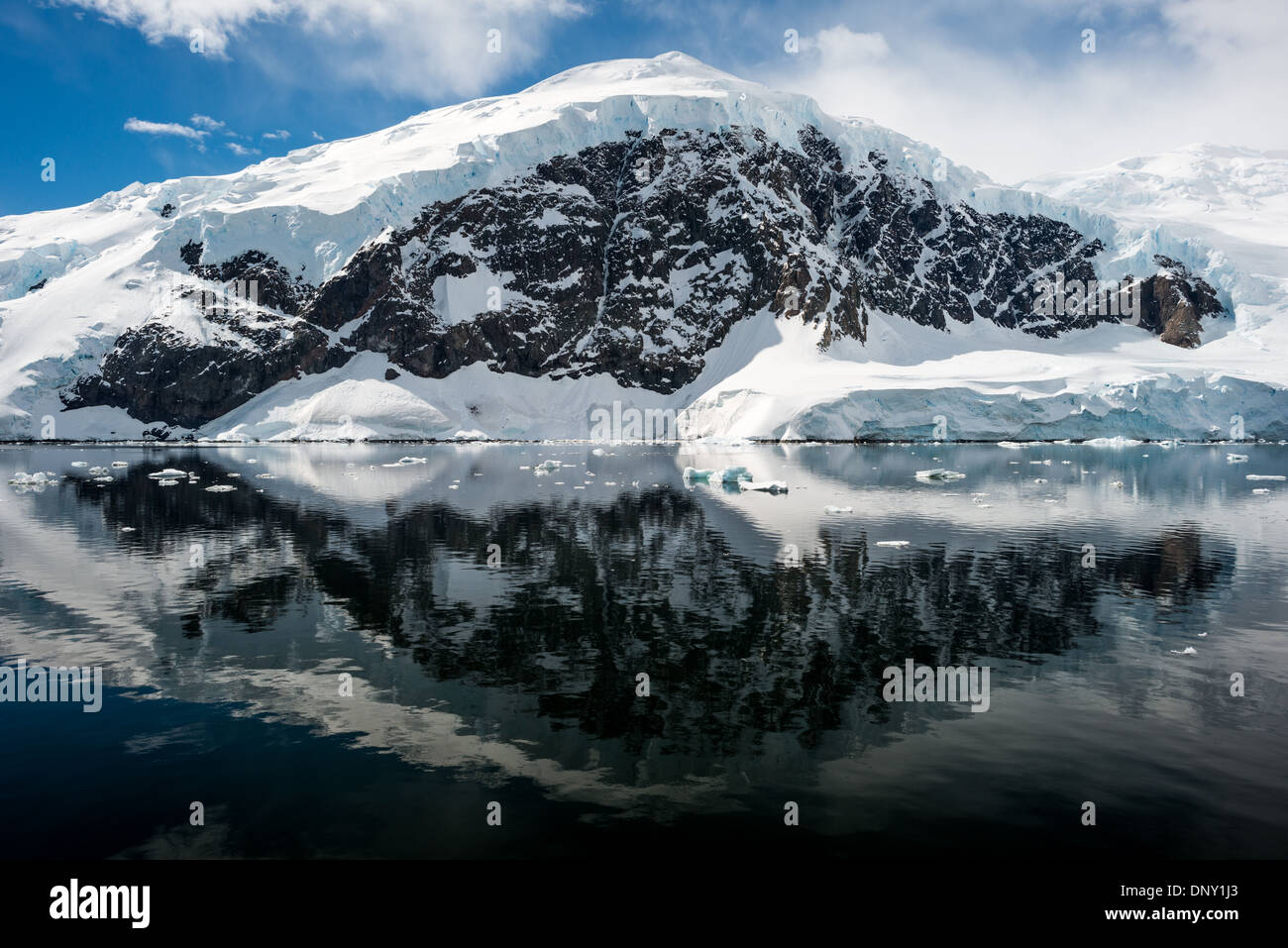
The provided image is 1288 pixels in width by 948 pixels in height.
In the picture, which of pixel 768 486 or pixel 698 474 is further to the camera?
pixel 698 474

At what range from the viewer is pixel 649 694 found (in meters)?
18.9

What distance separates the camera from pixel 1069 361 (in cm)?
17500

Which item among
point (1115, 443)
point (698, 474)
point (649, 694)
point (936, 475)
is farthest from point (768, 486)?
point (1115, 443)

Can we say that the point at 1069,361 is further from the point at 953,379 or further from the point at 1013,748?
the point at 1013,748

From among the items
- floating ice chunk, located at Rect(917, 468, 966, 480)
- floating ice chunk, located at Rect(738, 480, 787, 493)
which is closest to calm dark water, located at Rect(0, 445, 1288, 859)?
floating ice chunk, located at Rect(738, 480, 787, 493)

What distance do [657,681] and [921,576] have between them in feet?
52.1

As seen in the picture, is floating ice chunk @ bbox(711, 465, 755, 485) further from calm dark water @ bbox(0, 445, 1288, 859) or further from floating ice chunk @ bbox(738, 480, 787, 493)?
calm dark water @ bbox(0, 445, 1288, 859)

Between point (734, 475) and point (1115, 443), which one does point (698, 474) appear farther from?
point (1115, 443)

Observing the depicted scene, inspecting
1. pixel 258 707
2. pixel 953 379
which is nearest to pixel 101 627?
pixel 258 707

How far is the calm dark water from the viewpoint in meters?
13.1

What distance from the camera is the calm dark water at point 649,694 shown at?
13.1m

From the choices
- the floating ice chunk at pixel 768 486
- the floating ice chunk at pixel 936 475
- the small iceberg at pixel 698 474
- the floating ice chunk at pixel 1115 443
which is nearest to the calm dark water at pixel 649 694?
the floating ice chunk at pixel 768 486

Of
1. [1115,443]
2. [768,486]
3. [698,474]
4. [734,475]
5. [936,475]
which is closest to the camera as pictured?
[768,486]

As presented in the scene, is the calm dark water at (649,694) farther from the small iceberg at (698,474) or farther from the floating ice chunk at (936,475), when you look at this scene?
the small iceberg at (698,474)
